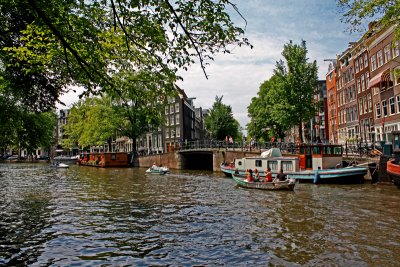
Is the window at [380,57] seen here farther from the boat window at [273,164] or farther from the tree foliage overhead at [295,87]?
the boat window at [273,164]

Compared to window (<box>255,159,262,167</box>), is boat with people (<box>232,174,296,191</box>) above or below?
below

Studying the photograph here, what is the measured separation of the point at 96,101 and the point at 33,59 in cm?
6622

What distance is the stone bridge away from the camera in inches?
1958

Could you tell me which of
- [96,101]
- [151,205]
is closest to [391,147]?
[151,205]

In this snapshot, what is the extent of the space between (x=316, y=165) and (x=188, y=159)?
3103 cm

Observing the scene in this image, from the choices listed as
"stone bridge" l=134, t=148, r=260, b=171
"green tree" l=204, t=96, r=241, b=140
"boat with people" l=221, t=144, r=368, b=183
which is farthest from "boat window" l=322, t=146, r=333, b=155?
"green tree" l=204, t=96, r=241, b=140

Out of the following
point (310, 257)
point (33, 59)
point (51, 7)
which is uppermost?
point (51, 7)

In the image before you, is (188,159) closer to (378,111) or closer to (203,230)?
(378,111)

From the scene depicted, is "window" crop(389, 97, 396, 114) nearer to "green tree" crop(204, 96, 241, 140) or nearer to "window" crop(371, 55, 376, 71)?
"window" crop(371, 55, 376, 71)

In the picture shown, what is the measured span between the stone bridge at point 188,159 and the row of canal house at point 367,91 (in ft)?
55.7

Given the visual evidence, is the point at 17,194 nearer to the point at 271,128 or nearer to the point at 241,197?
the point at 241,197

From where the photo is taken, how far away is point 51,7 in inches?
301

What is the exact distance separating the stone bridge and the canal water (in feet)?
88.5

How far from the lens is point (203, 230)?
44.1 feet
